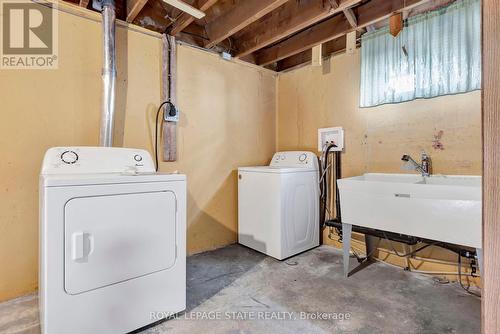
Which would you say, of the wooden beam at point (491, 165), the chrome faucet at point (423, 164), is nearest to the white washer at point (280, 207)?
→ the chrome faucet at point (423, 164)

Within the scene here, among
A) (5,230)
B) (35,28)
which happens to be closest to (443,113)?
(35,28)

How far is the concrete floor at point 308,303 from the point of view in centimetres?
146

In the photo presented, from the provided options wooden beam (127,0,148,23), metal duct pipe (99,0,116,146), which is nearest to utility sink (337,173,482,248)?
metal duct pipe (99,0,116,146)

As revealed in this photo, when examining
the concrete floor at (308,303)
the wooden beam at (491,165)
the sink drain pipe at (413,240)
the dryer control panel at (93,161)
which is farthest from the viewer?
the sink drain pipe at (413,240)

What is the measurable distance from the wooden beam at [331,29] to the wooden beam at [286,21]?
272 millimetres

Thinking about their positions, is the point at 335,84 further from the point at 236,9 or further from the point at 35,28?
the point at 35,28

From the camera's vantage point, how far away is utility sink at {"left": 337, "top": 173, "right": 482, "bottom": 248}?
1.48 meters

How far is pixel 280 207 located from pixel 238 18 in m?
1.76

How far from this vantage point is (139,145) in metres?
2.28

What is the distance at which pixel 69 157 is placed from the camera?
1.66 meters

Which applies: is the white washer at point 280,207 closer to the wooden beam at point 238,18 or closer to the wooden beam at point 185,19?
the wooden beam at point 238,18

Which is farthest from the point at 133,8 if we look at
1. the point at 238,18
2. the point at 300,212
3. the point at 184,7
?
the point at 300,212

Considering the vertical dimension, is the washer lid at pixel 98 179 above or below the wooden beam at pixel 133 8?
below

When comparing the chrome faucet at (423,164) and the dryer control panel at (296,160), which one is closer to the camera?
the chrome faucet at (423,164)
